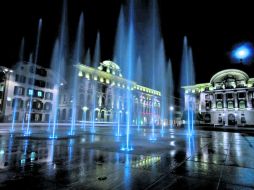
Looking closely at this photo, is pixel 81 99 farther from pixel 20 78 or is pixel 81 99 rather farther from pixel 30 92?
Result: pixel 20 78

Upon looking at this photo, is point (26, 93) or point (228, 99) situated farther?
point (228, 99)

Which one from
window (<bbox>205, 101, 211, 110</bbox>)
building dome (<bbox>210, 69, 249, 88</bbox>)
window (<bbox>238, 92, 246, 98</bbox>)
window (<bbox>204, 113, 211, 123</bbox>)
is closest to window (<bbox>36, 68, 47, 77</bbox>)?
window (<bbox>205, 101, 211, 110</bbox>)

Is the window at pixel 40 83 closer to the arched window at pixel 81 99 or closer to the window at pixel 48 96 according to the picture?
the window at pixel 48 96

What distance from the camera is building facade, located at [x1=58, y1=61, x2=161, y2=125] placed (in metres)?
54.2

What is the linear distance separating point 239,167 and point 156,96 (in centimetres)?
8704

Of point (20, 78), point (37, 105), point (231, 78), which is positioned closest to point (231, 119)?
point (231, 78)

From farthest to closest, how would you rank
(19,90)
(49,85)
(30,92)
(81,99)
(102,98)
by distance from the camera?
(102,98) < (81,99) < (49,85) < (30,92) < (19,90)

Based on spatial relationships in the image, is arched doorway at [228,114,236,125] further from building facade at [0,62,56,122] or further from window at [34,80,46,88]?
window at [34,80,46,88]

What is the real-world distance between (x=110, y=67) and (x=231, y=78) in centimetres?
4848

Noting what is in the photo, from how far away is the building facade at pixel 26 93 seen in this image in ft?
137

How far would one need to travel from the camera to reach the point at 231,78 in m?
71.2

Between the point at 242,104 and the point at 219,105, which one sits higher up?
the point at 242,104

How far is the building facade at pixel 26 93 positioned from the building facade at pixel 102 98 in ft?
16.8

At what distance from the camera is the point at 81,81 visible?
182ft
